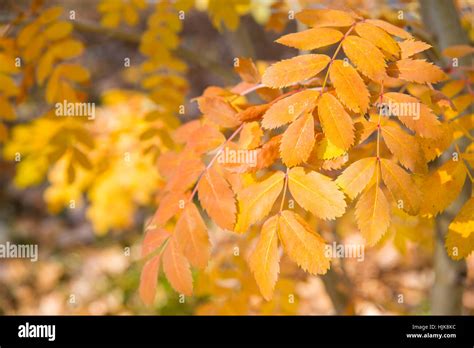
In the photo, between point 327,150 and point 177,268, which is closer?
point 327,150

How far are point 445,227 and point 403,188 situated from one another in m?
0.76

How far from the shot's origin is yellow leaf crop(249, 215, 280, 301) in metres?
1.16

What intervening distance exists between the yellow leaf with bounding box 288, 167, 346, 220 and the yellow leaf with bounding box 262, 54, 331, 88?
0.19 metres

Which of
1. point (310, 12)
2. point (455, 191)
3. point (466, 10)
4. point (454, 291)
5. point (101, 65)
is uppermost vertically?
point (101, 65)

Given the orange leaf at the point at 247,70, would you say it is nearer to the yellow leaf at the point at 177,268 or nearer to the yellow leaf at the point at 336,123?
the yellow leaf at the point at 336,123

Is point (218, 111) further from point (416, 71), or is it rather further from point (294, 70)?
point (416, 71)

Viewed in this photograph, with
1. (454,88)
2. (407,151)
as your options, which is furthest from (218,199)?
(454,88)

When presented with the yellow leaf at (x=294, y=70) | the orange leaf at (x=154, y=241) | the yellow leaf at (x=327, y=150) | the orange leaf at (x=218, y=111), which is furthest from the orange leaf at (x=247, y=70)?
the orange leaf at (x=154, y=241)

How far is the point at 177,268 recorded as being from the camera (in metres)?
1.27

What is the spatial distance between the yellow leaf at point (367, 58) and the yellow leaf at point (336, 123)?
86 millimetres
